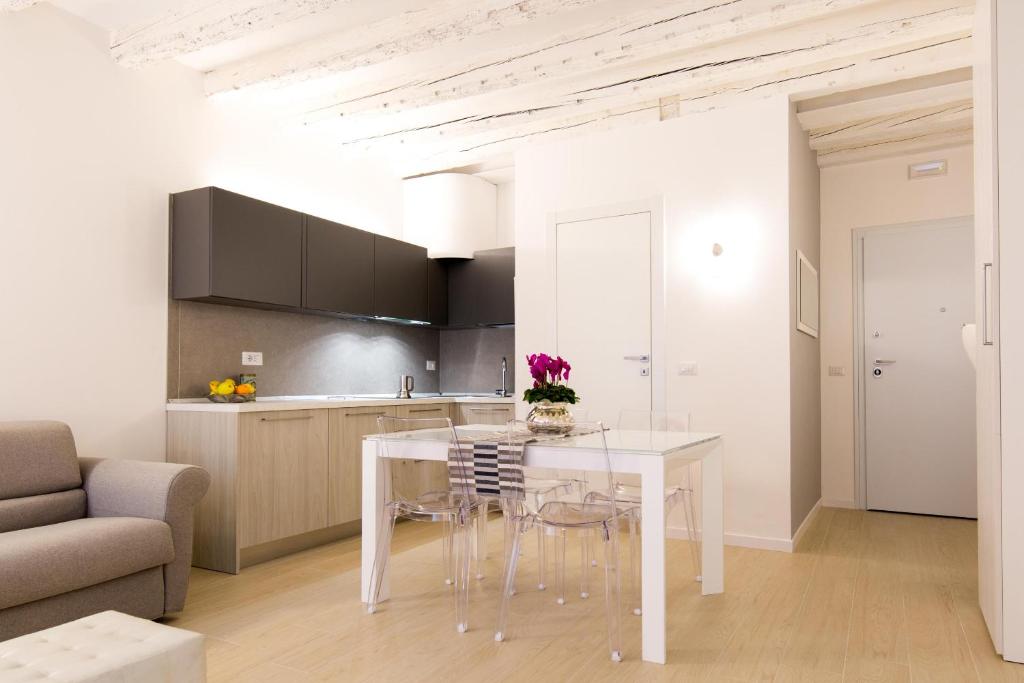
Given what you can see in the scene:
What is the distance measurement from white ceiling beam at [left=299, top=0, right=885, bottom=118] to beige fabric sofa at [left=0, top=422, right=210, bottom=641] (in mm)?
2668

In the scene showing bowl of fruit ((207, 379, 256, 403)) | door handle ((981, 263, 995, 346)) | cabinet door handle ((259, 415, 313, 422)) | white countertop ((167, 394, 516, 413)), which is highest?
door handle ((981, 263, 995, 346))

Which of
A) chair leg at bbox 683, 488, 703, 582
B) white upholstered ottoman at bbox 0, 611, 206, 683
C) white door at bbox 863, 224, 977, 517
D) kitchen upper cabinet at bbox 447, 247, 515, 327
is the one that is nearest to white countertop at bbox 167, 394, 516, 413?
kitchen upper cabinet at bbox 447, 247, 515, 327

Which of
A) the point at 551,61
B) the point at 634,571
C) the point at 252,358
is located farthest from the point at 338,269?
the point at 634,571

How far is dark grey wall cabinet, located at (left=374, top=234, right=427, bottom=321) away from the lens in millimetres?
5172

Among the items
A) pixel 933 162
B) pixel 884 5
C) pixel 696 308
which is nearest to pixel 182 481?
pixel 696 308

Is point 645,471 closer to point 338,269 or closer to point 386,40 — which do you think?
point 386,40

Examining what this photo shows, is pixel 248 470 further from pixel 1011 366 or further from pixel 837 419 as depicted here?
pixel 837 419

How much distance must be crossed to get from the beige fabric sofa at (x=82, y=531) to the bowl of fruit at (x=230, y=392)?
811 millimetres

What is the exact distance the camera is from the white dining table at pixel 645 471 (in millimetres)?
2573

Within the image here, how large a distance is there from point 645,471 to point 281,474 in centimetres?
227

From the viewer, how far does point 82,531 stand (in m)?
2.70

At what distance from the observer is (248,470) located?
374cm

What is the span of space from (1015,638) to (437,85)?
3.99m

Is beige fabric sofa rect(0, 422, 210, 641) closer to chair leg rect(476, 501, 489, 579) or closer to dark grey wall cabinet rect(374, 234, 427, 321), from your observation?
chair leg rect(476, 501, 489, 579)
